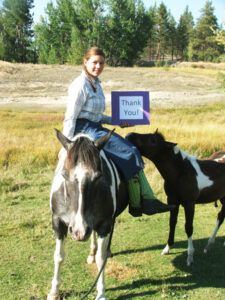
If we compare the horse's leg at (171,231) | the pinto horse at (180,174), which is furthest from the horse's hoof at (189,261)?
the horse's leg at (171,231)

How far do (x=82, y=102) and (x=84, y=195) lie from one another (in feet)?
4.33

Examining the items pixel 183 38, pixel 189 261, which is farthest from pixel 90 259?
pixel 183 38

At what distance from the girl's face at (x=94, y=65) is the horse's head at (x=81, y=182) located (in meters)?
1.16

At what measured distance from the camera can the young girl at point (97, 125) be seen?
480 centimetres

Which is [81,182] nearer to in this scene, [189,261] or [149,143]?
[149,143]

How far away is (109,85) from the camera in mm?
46188

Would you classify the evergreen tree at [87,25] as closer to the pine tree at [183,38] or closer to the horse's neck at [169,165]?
the pine tree at [183,38]

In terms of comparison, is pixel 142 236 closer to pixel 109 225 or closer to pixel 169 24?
pixel 109 225

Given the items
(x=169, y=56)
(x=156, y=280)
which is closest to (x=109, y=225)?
(x=156, y=280)

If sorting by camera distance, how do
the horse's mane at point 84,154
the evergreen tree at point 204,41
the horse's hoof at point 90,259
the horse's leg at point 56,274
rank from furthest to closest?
the evergreen tree at point 204,41 < the horse's hoof at point 90,259 < the horse's leg at point 56,274 < the horse's mane at point 84,154

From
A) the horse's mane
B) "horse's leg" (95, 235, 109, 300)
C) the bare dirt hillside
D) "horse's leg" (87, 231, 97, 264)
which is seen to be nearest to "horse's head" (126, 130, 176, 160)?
"horse's leg" (87, 231, 97, 264)

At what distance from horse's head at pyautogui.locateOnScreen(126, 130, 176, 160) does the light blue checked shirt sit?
2.99 feet

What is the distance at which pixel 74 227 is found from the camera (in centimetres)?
384

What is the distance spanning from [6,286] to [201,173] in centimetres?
309
